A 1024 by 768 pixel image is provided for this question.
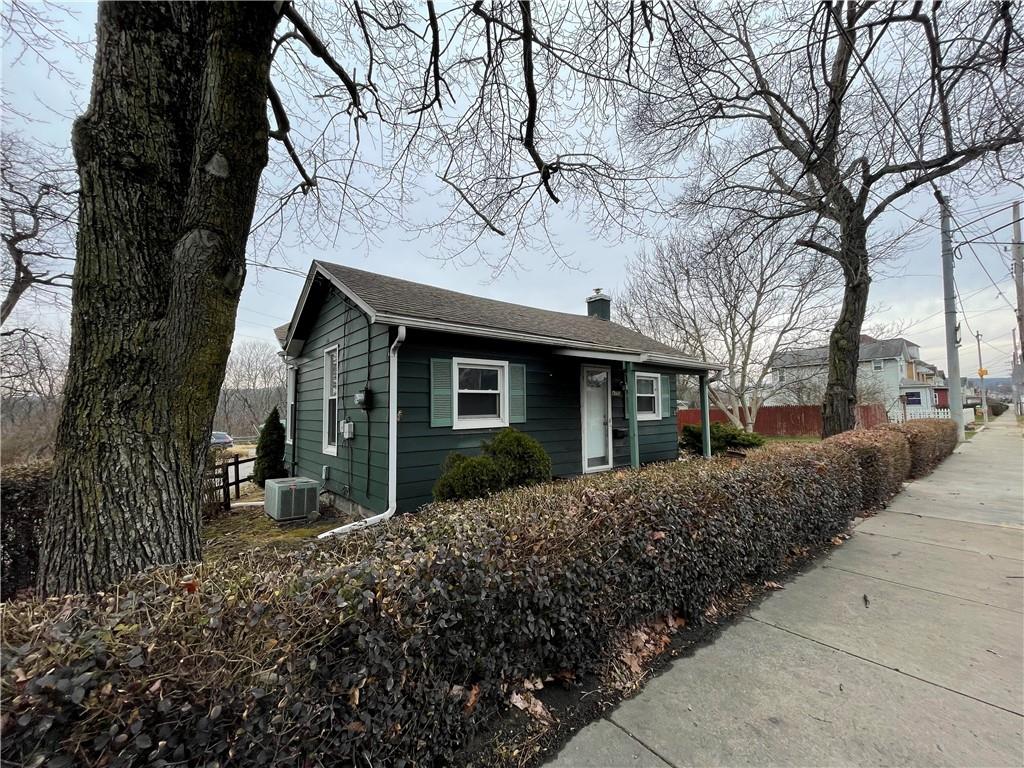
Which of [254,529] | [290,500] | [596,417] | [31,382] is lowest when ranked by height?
[254,529]

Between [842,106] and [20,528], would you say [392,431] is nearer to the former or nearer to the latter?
[20,528]

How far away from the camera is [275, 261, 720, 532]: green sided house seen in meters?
5.94

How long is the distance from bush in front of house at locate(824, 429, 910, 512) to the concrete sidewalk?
1758 millimetres

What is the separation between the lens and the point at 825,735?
2.04 m

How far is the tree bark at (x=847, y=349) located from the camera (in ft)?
27.3

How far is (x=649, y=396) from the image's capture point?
1034 centimetres

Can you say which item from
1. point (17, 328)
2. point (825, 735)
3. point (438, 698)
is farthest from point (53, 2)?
point (17, 328)

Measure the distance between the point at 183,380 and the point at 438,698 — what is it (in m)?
2.12

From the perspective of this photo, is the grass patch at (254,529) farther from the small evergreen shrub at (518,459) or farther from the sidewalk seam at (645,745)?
the sidewalk seam at (645,745)

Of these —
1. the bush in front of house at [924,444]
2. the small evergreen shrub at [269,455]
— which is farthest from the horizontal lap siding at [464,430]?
the bush in front of house at [924,444]

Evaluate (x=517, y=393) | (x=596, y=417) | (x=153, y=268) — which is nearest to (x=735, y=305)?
(x=596, y=417)

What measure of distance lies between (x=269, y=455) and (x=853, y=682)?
1015 centimetres

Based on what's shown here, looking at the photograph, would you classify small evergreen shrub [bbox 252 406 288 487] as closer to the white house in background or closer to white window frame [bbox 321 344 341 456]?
white window frame [bbox 321 344 341 456]

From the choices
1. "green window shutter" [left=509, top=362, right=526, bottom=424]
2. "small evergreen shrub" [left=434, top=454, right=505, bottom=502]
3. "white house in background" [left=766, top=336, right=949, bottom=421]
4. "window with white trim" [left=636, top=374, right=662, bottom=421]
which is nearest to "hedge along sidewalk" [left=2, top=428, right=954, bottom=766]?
"small evergreen shrub" [left=434, top=454, right=505, bottom=502]
